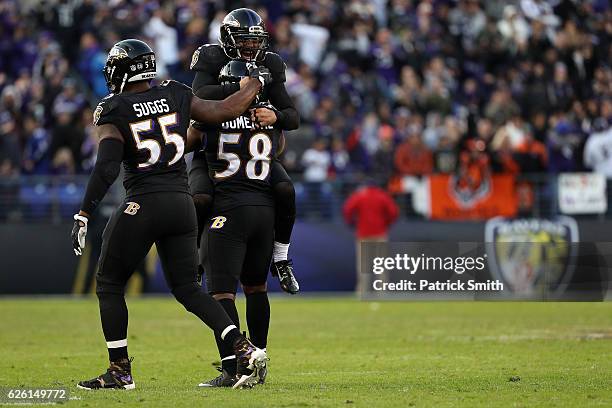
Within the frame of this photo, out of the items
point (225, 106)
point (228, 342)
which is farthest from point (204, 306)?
point (225, 106)

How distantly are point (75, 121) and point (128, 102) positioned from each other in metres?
12.6

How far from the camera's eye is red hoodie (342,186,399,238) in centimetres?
2025

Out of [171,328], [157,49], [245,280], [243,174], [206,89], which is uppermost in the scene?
[157,49]

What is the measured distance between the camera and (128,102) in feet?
27.8

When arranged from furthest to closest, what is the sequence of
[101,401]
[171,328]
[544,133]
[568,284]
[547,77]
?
[547,77]
[544,133]
[171,328]
[568,284]
[101,401]

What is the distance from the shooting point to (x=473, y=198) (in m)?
21.0

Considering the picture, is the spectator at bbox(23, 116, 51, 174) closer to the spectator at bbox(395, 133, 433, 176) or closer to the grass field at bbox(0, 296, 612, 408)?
the grass field at bbox(0, 296, 612, 408)

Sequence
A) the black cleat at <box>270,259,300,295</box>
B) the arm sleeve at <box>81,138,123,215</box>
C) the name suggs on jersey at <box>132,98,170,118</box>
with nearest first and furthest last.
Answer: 1. the arm sleeve at <box>81,138,123,215</box>
2. the name suggs on jersey at <box>132,98,170,118</box>
3. the black cleat at <box>270,259,300,295</box>

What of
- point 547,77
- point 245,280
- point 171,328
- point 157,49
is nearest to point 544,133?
point 547,77

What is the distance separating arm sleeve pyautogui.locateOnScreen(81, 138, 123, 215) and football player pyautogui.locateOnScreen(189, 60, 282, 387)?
2.90 feet

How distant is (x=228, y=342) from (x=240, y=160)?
133cm

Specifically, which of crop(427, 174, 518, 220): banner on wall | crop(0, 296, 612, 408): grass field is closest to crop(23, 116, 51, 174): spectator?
crop(0, 296, 612, 408): grass field

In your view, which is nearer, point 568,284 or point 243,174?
point 243,174

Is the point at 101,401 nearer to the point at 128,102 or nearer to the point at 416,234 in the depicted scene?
the point at 128,102
